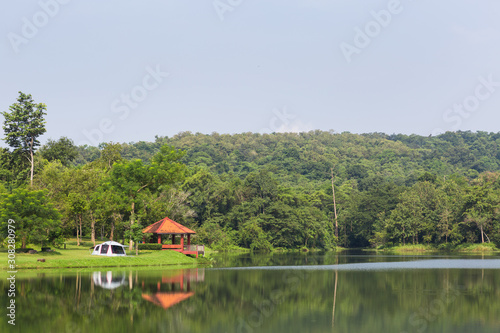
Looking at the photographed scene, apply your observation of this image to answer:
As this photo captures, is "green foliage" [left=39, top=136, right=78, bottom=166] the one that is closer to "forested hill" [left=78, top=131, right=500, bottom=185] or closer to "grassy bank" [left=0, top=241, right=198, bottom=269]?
"grassy bank" [left=0, top=241, right=198, bottom=269]

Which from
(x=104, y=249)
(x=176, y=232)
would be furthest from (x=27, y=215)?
(x=176, y=232)

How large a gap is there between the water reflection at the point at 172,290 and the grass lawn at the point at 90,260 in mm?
9544

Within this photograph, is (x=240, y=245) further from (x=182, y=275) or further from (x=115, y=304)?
(x=115, y=304)

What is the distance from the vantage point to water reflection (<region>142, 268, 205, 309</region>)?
25.5 m

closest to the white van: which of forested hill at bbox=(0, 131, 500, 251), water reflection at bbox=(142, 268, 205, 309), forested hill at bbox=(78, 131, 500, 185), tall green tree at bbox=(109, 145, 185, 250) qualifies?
forested hill at bbox=(0, 131, 500, 251)

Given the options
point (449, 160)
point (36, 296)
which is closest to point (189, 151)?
point (449, 160)

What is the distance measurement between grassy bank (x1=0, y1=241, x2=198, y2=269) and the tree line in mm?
2042

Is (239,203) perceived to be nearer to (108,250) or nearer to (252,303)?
(108,250)

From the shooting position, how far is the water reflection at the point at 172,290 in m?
25.5

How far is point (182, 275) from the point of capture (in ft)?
132

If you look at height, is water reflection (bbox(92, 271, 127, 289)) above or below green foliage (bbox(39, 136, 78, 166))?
below

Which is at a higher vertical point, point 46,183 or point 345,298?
point 46,183

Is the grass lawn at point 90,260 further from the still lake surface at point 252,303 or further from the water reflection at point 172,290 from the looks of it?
the water reflection at point 172,290

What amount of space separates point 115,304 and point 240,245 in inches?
2919
